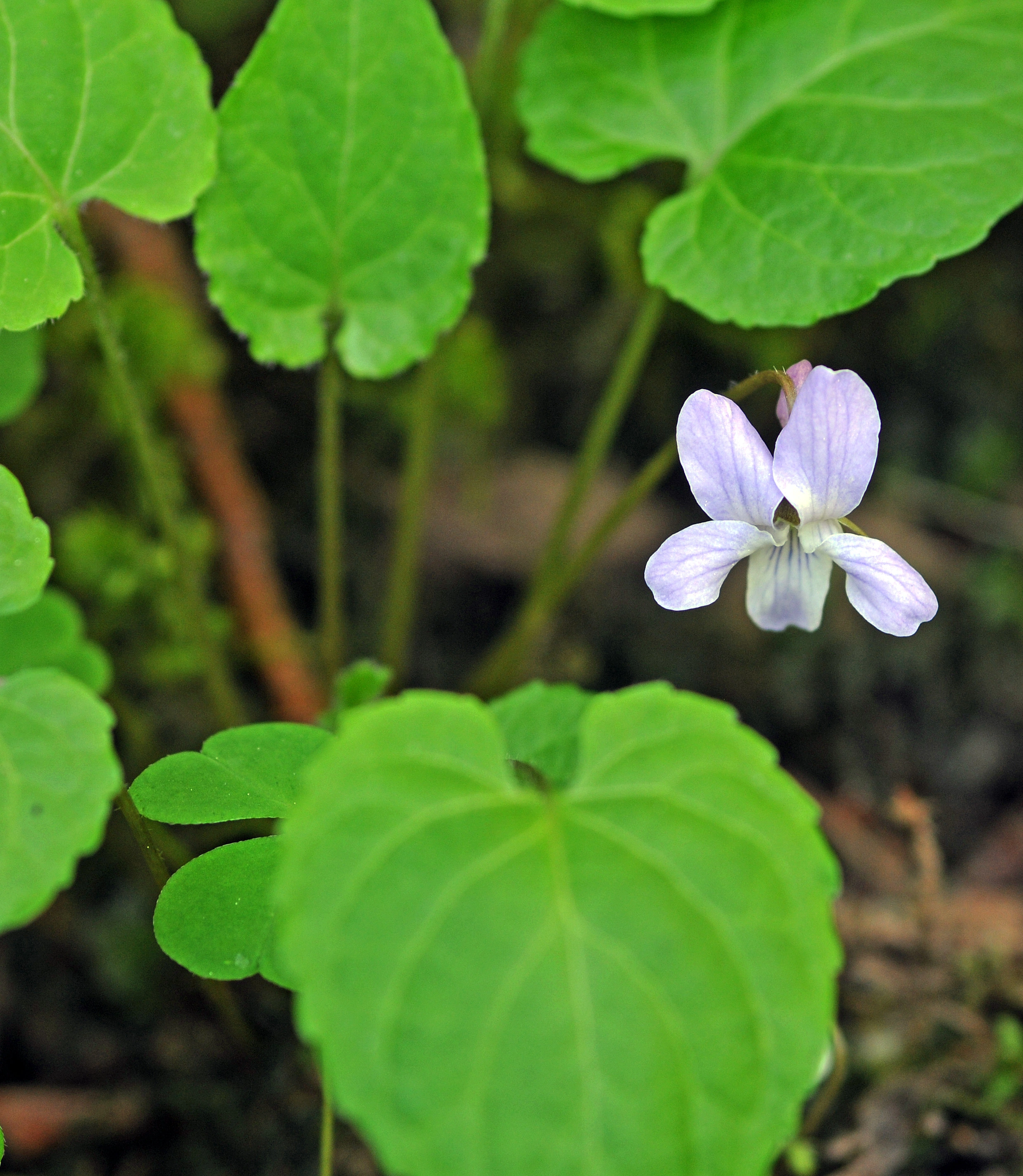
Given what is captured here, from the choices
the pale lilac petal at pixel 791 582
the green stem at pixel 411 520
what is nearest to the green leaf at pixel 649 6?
the green stem at pixel 411 520

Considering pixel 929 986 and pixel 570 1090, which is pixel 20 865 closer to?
pixel 570 1090

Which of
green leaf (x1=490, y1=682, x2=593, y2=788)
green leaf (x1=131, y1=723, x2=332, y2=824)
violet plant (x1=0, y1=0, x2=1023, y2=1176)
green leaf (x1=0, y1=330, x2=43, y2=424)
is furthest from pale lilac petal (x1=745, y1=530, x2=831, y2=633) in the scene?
green leaf (x1=0, y1=330, x2=43, y2=424)

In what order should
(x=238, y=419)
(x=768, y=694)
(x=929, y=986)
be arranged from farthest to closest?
(x=238, y=419) → (x=768, y=694) → (x=929, y=986)

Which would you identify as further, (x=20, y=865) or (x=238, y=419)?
(x=238, y=419)

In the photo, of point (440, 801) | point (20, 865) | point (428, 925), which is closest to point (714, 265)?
point (440, 801)

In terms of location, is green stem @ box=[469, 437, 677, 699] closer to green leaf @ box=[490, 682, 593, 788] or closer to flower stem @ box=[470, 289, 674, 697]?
flower stem @ box=[470, 289, 674, 697]

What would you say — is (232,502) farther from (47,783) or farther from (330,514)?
(47,783)

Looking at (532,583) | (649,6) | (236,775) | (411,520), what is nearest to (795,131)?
(649,6)
